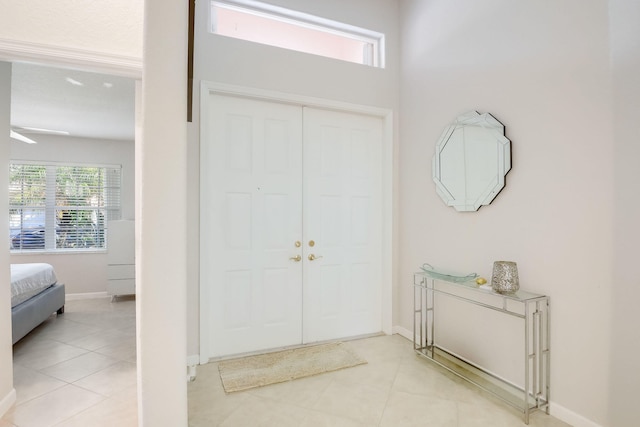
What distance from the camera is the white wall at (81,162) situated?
5047mm

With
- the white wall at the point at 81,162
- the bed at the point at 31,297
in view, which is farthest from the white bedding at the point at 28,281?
the white wall at the point at 81,162

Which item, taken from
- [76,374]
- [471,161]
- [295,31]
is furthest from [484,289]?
[76,374]

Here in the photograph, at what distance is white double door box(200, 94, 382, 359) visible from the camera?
2783mm

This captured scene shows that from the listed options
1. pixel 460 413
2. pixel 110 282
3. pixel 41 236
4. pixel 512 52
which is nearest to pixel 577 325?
pixel 460 413

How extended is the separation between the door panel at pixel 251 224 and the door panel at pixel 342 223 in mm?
132

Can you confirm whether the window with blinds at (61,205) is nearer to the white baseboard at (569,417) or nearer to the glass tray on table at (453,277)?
the glass tray on table at (453,277)

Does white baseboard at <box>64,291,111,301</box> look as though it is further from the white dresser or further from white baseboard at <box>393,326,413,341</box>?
white baseboard at <box>393,326,413,341</box>

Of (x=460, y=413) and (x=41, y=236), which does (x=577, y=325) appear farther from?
(x=41, y=236)

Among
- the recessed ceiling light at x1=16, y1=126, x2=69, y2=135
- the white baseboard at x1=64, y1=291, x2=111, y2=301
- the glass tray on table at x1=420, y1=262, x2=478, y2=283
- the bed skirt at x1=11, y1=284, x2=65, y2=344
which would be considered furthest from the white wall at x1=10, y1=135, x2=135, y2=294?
the glass tray on table at x1=420, y1=262, x2=478, y2=283

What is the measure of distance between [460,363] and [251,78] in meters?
2.98

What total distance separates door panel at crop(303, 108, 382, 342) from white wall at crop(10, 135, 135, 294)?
395 cm

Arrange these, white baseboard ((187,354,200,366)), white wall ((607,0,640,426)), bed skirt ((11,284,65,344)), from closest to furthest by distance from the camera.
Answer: white wall ((607,0,640,426))
white baseboard ((187,354,200,366))
bed skirt ((11,284,65,344))

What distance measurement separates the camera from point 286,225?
3.02 m

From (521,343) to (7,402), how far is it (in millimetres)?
3380
